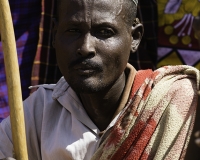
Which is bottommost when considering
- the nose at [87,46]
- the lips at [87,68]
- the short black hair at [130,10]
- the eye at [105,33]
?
the lips at [87,68]

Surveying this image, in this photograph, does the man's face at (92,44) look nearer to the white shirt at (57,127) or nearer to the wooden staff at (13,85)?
the white shirt at (57,127)

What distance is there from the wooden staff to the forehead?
384mm

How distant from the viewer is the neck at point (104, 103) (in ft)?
8.80

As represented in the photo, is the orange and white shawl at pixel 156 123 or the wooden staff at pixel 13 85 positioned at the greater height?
the wooden staff at pixel 13 85

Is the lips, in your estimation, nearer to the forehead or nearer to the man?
the man

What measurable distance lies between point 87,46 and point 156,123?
41cm

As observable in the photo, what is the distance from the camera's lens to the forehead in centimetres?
253

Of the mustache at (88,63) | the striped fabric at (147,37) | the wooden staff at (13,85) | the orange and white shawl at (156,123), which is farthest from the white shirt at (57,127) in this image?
the striped fabric at (147,37)

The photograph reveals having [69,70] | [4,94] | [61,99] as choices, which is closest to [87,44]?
[69,70]

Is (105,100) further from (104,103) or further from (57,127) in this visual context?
(57,127)

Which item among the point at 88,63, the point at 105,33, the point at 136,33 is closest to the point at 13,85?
the point at 88,63

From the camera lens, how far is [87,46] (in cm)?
246

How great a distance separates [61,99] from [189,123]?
643mm

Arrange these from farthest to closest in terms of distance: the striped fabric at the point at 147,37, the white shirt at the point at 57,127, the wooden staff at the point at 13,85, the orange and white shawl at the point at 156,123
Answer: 1. the striped fabric at the point at 147,37
2. the white shirt at the point at 57,127
3. the orange and white shawl at the point at 156,123
4. the wooden staff at the point at 13,85
